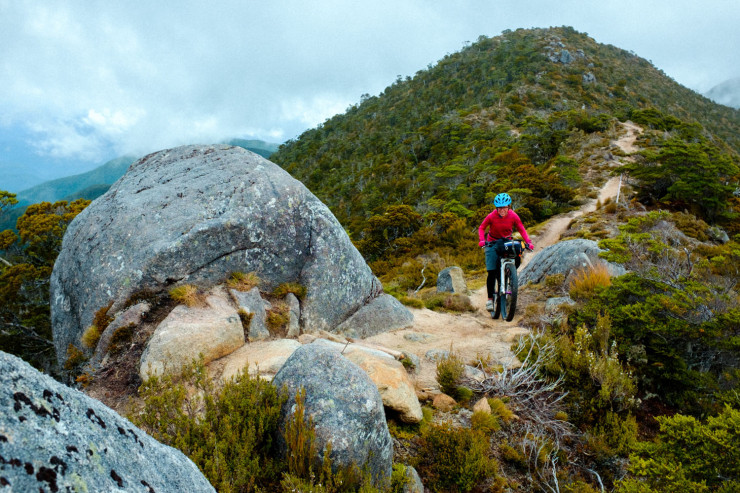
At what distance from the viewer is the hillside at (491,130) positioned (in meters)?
25.6

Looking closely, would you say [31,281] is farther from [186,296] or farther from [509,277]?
[509,277]

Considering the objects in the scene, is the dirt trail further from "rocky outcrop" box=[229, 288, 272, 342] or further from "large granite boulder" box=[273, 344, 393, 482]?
"rocky outcrop" box=[229, 288, 272, 342]

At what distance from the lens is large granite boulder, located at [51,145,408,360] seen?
5.96 meters

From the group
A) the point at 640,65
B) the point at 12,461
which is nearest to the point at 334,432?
the point at 12,461

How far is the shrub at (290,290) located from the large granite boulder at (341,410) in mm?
3249

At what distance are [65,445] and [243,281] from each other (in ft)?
17.1

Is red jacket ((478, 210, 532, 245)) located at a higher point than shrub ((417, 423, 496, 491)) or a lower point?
higher

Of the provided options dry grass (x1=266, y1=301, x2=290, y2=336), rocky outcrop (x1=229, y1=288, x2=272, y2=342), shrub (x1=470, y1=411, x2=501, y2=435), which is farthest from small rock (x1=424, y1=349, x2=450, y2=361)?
rocky outcrop (x1=229, y1=288, x2=272, y2=342)

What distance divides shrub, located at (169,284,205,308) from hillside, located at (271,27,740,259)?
14507 millimetres

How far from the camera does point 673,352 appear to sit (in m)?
4.94

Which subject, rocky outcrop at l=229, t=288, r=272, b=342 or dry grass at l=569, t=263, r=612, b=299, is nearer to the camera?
rocky outcrop at l=229, t=288, r=272, b=342

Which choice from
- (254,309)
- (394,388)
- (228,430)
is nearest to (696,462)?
(394,388)

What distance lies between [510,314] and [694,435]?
478 cm

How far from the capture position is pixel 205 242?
630 cm
